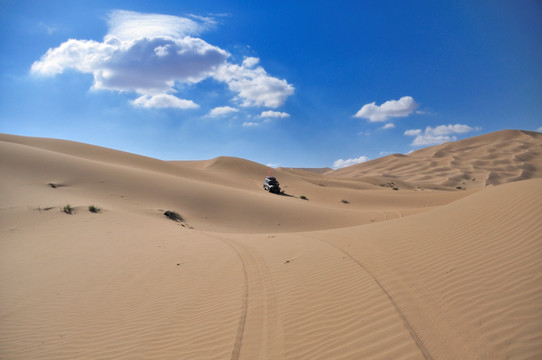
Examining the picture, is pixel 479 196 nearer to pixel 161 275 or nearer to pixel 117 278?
pixel 161 275

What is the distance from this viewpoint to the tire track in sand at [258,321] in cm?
375

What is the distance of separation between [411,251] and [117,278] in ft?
21.5

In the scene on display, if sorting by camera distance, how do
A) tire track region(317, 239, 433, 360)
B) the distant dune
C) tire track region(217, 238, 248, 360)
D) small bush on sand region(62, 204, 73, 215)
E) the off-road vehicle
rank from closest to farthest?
tire track region(317, 239, 433, 360)
tire track region(217, 238, 248, 360)
small bush on sand region(62, 204, 73, 215)
the off-road vehicle
the distant dune

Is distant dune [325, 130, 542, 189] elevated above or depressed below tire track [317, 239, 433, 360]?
above

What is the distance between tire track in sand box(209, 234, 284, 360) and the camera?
375cm

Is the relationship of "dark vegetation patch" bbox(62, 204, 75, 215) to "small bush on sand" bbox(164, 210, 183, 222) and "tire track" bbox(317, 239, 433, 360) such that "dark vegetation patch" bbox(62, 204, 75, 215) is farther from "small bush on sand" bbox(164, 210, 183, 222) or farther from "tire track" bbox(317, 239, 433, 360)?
"tire track" bbox(317, 239, 433, 360)

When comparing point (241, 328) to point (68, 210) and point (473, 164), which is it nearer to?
point (68, 210)

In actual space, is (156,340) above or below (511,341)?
below

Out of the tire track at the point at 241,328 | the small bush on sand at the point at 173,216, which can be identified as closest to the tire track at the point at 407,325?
the tire track at the point at 241,328

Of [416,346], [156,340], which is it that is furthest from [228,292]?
[416,346]

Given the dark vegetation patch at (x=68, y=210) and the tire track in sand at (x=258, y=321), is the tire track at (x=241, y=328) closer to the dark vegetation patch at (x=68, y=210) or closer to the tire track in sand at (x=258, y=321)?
the tire track in sand at (x=258, y=321)

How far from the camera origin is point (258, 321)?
4445mm

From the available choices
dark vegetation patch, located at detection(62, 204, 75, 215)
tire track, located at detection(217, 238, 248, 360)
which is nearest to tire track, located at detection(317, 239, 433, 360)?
tire track, located at detection(217, 238, 248, 360)

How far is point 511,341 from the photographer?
3.18 meters
